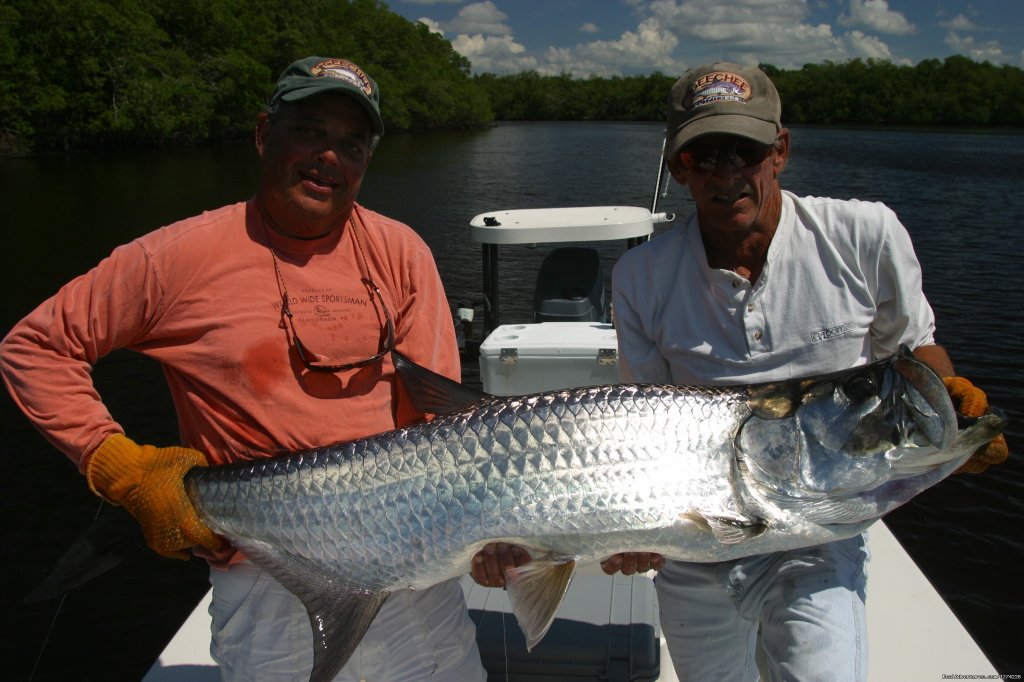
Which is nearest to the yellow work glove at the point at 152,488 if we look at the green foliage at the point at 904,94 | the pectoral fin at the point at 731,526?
the pectoral fin at the point at 731,526

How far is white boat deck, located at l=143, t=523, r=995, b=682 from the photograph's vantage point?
11.0ft

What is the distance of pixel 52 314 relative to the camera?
2.36 meters

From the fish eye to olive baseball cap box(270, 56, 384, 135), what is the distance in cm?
166

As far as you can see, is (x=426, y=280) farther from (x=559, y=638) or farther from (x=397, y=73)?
(x=397, y=73)

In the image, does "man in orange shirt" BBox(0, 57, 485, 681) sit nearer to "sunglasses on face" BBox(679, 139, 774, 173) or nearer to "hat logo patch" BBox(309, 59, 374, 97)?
"hat logo patch" BBox(309, 59, 374, 97)

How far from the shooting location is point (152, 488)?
7.97 feet

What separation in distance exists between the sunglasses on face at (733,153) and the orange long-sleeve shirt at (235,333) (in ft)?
3.42

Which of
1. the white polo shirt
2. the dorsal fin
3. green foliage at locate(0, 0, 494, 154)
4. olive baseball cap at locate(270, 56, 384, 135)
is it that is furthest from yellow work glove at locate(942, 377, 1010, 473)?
green foliage at locate(0, 0, 494, 154)

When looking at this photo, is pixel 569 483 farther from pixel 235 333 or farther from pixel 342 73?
pixel 342 73

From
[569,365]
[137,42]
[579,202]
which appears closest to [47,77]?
[137,42]

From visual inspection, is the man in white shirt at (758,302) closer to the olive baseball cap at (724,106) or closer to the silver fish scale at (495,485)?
the olive baseball cap at (724,106)

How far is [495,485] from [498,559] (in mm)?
268

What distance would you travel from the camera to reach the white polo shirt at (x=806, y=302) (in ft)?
8.44

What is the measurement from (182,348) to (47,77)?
4965 centimetres
